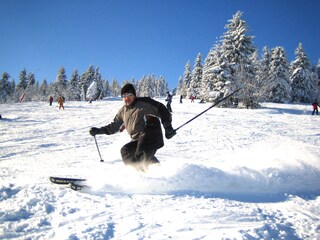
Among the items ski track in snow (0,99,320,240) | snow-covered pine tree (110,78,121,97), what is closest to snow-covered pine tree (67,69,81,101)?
snow-covered pine tree (110,78,121,97)

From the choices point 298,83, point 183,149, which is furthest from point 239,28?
point 183,149

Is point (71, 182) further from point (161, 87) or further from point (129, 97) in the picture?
point (161, 87)

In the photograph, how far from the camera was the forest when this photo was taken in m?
33.2

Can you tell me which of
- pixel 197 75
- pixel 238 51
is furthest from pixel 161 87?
pixel 238 51

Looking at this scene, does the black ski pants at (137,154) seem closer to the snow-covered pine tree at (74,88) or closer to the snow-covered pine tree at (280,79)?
the snow-covered pine tree at (280,79)

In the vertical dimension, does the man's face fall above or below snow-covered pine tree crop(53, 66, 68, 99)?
below

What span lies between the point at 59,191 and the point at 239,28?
36.3 m

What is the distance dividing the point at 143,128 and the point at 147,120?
0.16 metres

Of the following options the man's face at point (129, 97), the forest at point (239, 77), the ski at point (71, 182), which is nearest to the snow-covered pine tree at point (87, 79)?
the forest at point (239, 77)

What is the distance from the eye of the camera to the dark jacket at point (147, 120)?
14.7 feet

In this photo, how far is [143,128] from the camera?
14.8 feet

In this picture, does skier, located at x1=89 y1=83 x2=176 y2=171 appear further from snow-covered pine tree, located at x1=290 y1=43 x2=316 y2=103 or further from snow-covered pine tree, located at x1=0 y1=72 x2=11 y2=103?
snow-covered pine tree, located at x1=0 y1=72 x2=11 y2=103

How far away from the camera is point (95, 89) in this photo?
73875 mm

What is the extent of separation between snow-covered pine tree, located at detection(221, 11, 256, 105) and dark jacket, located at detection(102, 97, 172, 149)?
97.8 ft
